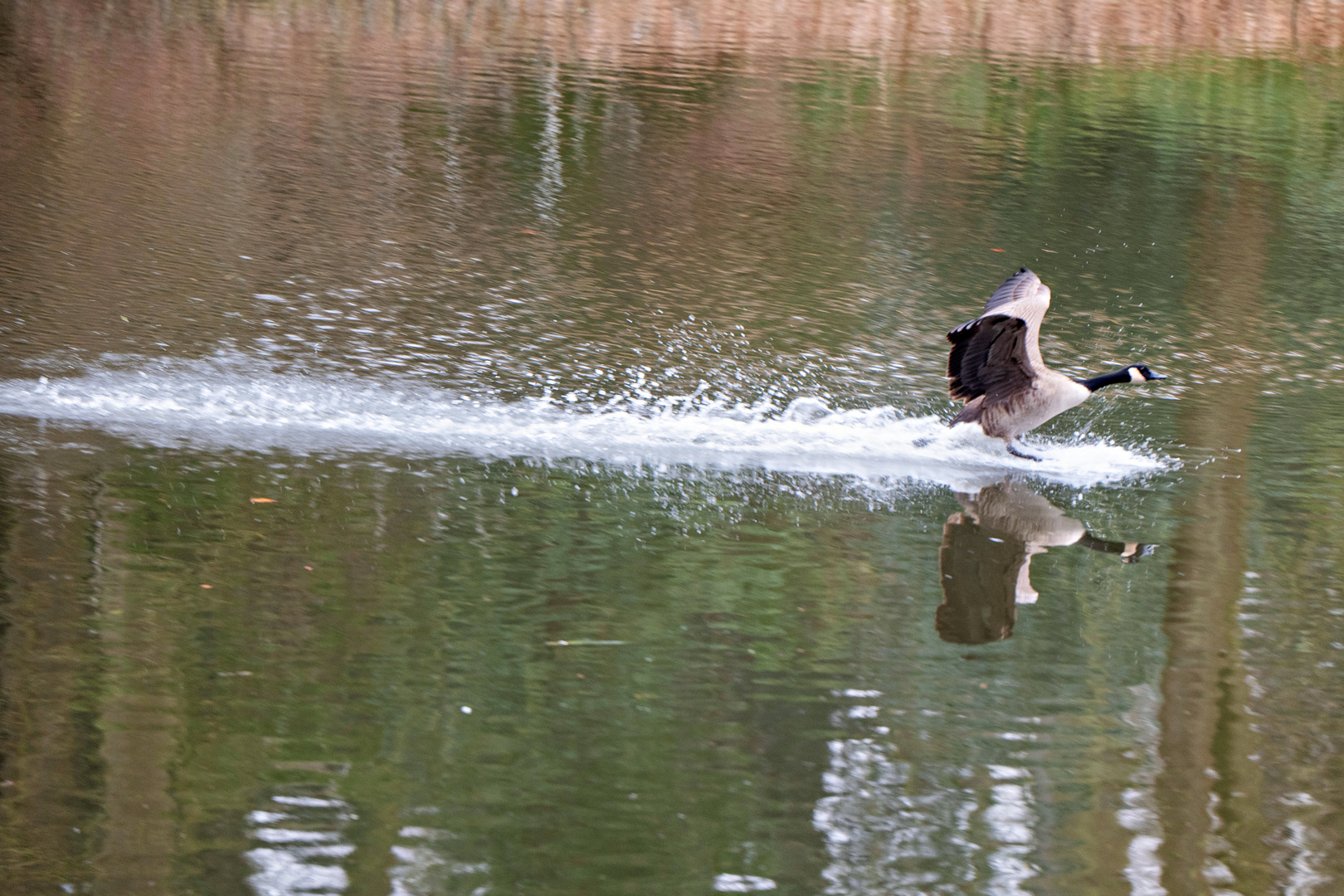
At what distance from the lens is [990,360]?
270 inches

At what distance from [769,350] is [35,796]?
18.5ft

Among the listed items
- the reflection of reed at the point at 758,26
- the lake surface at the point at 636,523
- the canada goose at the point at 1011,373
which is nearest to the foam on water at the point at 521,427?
the lake surface at the point at 636,523

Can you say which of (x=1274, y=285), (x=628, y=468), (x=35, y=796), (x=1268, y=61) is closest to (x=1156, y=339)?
(x=1274, y=285)

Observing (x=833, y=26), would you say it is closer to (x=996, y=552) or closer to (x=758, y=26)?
(x=758, y=26)

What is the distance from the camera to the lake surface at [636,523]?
160 inches

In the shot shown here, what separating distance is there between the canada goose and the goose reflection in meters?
0.34

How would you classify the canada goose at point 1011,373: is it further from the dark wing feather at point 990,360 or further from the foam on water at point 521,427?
the foam on water at point 521,427

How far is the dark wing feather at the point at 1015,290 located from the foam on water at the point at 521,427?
856 mm

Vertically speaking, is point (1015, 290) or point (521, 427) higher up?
point (1015, 290)

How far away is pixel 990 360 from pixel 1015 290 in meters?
0.34

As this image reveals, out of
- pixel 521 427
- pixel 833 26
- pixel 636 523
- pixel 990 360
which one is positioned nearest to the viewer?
pixel 636 523

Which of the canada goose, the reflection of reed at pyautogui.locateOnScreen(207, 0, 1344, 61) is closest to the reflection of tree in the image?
the canada goose

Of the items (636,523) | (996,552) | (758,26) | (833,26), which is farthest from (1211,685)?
(833,26)

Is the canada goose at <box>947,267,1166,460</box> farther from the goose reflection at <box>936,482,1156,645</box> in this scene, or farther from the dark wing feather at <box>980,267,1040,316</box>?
the goose reflection at <box>936,482,1156,645</box>
